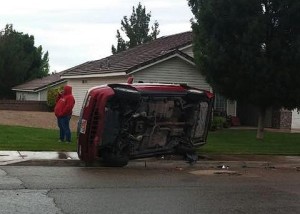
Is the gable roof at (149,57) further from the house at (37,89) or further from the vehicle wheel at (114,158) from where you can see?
the vehicle wheel at (114,158)

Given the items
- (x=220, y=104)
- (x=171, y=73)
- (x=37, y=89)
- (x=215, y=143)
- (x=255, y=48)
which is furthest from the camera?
(x=37, y=89)

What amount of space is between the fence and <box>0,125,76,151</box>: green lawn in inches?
682

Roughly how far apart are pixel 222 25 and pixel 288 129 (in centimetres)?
1026

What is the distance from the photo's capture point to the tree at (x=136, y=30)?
173 ft

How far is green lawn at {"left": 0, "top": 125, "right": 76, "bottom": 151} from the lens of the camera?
1463 cm

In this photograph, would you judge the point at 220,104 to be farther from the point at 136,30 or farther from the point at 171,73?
the point at 136,30

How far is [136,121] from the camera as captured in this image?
12.4m

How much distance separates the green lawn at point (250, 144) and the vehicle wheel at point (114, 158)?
3.49 meters

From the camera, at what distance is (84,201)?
8.20m

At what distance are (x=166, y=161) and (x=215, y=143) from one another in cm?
467

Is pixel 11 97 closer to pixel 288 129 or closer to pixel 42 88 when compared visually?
pixel 42 88

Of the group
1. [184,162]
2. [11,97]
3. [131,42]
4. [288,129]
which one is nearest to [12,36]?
[11,97]

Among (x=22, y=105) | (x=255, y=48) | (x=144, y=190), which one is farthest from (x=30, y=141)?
(x=22, y=105)

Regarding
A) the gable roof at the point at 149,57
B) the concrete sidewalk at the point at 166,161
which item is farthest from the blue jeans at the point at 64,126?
the gable roof at the point at 149,57
